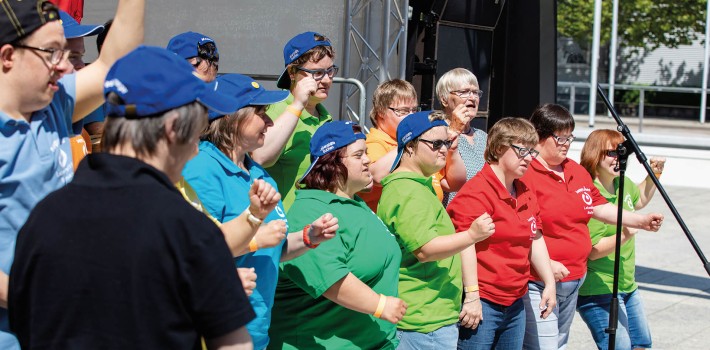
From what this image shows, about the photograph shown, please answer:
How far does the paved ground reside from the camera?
6652mm

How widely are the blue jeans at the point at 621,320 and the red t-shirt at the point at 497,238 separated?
3.40 ft

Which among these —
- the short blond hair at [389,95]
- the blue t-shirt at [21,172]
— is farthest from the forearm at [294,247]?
the short blond hair at [389,95]

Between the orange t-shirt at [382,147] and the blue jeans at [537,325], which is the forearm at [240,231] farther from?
the blue jeans at [537,325]

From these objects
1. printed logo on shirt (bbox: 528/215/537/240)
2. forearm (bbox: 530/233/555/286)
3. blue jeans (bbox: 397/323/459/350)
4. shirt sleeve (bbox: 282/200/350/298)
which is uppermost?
shirt sleeve (bbox: 282/200/350/298)

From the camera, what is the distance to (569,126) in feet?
16.5

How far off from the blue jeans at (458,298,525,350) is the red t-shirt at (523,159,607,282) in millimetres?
588

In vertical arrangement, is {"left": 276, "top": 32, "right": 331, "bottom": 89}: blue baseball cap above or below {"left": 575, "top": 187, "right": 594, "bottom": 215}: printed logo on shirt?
above

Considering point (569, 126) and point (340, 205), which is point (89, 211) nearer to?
point (340, 205)

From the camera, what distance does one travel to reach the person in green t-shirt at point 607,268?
5.18m

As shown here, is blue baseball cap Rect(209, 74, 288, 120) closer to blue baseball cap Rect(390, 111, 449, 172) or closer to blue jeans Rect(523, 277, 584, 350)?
blue baseball cap Rect(390, 111, 449, 172)

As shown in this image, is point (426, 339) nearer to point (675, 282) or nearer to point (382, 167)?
point (382, 167)

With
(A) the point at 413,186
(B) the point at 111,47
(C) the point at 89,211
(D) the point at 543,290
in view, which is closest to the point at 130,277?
(C) the point at 89,211

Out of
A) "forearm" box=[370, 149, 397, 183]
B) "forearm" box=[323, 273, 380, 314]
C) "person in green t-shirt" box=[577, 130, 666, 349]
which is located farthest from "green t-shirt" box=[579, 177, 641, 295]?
"forearm" box=[323, 273, 380, 314]

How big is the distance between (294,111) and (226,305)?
85.7 inches
